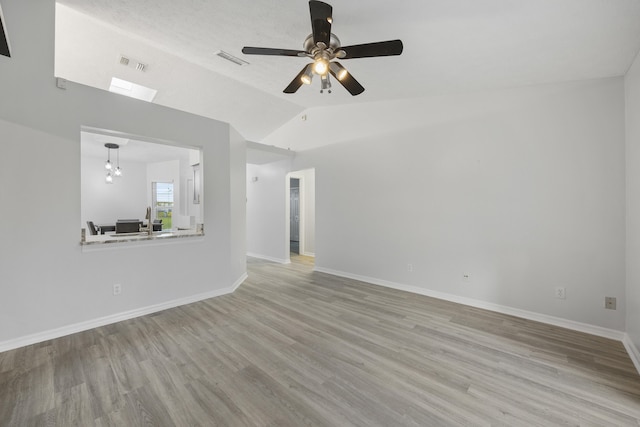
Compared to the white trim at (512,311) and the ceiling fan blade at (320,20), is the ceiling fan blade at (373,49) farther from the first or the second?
the white trim at (512,311)

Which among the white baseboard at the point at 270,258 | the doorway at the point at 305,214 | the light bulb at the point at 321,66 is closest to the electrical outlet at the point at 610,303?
the light bulb at the point at 321,66

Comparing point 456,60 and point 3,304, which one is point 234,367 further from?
point 456,60

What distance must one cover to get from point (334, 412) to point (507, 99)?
380cm

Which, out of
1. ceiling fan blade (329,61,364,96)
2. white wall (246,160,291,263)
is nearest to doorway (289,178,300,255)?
white wall (246,160,291,263)

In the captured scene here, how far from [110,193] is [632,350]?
1053 cm

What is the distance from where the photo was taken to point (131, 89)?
425 cm

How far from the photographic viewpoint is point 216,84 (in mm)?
4266

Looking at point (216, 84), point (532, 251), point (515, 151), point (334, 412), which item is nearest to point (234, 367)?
point (334, 412)

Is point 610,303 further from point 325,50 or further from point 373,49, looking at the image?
point 325,50

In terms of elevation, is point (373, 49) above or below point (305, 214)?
above

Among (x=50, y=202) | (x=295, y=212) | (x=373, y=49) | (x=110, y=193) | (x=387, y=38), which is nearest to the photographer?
(x=373, y=49)

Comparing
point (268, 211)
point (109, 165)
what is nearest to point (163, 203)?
point (109, 165)

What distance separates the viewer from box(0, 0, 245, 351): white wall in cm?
237

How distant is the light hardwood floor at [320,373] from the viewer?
1.65 metres
